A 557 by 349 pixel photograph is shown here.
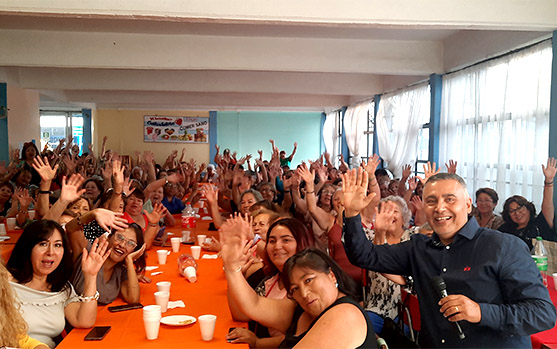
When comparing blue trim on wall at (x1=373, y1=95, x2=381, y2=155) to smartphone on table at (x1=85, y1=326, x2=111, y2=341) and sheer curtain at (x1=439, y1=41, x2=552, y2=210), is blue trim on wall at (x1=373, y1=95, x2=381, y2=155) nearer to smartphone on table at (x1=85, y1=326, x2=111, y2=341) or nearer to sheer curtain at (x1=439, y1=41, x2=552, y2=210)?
sheer curtain at (x1=439, y1=41, x2=552, y2=210)

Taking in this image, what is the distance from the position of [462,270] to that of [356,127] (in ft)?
34.9

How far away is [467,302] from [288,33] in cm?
564

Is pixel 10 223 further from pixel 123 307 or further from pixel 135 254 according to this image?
pixel 123 307

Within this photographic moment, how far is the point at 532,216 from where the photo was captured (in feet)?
14.9

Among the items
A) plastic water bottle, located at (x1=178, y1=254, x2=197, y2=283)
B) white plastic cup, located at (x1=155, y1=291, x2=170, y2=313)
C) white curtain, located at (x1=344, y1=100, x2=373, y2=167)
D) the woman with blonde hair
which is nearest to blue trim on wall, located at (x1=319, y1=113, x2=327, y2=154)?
white curtain, located at (x1=344, y1=100, x2=373, y2=167)

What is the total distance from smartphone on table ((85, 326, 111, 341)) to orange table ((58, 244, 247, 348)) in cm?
2

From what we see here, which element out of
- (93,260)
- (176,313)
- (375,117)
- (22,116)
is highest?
(375,117)

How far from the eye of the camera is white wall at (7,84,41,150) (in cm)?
1012

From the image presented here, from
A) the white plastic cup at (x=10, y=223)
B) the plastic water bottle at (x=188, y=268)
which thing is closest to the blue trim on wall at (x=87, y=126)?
the white plastic cup at (x=10, y=223)

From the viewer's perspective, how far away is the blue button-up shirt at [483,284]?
1845 mm

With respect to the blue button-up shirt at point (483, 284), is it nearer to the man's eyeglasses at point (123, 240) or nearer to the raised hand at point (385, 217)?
the raised hand at point (385, 217)

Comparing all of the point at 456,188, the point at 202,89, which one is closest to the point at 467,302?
the point at 456,188

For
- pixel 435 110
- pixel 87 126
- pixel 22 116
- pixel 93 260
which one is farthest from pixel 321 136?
pixel 93 260

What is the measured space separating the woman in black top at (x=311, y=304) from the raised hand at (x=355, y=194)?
35 cm
